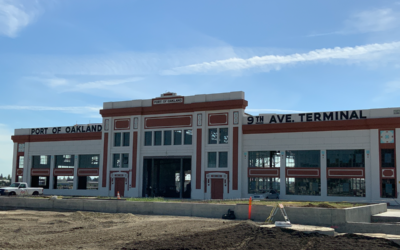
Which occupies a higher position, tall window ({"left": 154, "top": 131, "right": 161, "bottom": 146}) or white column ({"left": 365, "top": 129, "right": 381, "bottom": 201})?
tall window ({"left": 154, "top": 131, "right": 161, "bottom": 146})

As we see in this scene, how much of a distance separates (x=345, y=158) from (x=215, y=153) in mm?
14390

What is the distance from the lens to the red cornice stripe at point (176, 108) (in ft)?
157

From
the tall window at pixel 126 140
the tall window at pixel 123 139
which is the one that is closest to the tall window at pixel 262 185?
the tall window at pixel 126 140

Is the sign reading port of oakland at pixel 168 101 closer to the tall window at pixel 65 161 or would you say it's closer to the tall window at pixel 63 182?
the tall window at pixel 65 161

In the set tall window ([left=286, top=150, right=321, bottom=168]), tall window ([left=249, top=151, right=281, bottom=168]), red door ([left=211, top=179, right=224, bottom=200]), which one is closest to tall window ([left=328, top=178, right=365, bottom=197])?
tall window ([left=286, top=150, right=321, bottom=168])

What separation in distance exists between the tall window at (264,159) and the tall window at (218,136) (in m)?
3.53

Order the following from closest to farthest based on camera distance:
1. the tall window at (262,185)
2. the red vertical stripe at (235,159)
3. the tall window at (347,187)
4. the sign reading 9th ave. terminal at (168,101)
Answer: the tall window at (347,187) < the tall window at (262,185) < the red vertical stripe at (235,159) < the sign reading 9th ave. terminal at (168,101)

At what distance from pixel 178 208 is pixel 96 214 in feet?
18.6

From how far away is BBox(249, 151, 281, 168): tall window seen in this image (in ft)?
149

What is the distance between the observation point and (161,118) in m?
51.8

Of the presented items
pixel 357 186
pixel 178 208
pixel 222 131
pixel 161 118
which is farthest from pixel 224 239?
pixel 161 118

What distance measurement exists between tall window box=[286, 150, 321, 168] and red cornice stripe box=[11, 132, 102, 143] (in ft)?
84.4

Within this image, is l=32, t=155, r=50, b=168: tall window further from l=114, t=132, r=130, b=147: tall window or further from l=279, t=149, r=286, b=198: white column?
l=279, t=149, r=286, b=198: white column

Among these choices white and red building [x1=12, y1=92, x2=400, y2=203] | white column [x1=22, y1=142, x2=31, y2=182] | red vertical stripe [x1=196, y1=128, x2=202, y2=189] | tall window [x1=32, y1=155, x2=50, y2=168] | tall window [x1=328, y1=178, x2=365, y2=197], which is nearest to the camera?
tall window [x1=328, y1=178, x2=365, y2=197]
